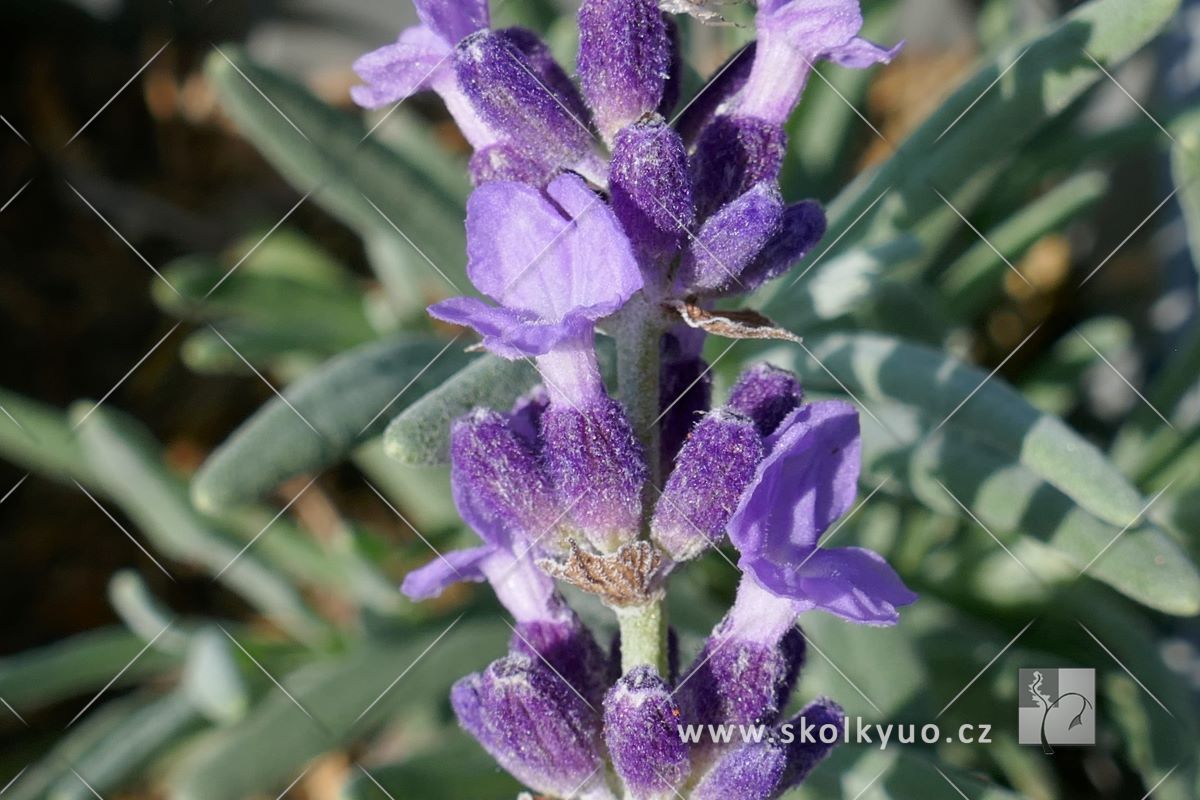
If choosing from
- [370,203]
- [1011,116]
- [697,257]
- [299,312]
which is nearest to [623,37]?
[697,257]

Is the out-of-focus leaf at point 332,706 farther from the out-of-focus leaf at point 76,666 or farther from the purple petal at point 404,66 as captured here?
the purple petal at point 404,66

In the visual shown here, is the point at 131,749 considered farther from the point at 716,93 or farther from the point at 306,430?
the point at 716,93

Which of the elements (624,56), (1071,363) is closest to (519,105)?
(624,56)

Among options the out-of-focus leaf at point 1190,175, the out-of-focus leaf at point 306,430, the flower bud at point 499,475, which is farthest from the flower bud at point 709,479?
the out-of-focus leaf at point 1190,175

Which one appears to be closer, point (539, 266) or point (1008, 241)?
point (539, 266)

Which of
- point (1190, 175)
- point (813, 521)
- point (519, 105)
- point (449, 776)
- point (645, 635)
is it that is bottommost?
point (449, 776)

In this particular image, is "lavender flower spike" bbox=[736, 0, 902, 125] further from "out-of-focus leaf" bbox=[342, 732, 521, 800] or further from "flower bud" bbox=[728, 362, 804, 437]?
"out-of-focus leaf" bbox=[342, 732, 521, 800]
